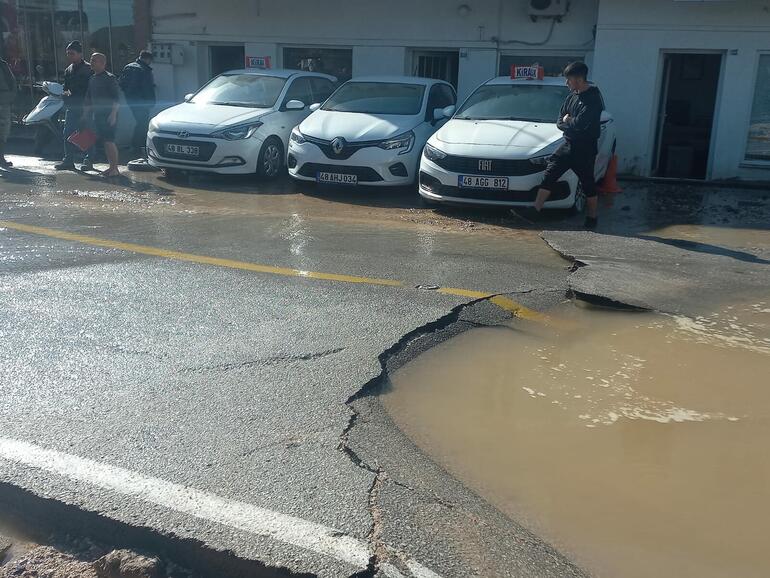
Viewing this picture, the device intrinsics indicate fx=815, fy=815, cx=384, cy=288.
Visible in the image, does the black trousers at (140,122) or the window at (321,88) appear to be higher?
the window at (321,88)

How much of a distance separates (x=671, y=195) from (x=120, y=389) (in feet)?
32.0

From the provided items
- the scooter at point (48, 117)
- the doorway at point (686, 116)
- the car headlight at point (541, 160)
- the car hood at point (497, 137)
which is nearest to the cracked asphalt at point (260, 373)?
the car headlight at point (541, 160)

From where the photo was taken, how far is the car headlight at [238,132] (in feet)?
39.1

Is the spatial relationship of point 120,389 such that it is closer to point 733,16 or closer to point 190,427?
point 190,427

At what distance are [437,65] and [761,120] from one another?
620cm

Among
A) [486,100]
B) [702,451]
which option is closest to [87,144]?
[486,100]

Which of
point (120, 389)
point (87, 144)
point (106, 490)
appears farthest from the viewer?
point (87, 144)

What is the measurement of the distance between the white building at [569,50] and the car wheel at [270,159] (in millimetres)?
3581

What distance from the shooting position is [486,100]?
1127 centimetres

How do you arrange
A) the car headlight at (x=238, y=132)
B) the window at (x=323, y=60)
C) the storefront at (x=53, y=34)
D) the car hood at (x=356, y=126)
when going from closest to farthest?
the car hood at (x=356, y=126) → the car headlight at (x=238, y=132) → the window at (x=323, y=60) → the storefront at (x=53, y=34)

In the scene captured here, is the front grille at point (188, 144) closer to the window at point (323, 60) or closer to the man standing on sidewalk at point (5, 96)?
the man standing on sidewalk at point (5, 96)

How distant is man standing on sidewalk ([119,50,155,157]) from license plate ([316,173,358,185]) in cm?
553

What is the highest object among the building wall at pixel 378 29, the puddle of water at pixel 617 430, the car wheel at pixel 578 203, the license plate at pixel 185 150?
the building wall at pixel 378 29

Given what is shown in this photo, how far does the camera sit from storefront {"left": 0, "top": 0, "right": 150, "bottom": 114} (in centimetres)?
1912
